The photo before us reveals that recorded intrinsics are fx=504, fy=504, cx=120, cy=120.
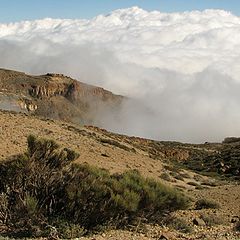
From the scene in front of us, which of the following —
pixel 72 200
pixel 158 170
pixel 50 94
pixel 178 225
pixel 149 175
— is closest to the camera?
pixel 72 200

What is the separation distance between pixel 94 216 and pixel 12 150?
1559 centimetres

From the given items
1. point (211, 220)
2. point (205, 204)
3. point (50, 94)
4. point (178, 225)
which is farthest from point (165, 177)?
point (50, 94)

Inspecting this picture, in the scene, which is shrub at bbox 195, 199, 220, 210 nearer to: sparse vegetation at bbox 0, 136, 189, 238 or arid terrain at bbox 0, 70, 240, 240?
arid terrain at bbox 0, 70, 240, 240

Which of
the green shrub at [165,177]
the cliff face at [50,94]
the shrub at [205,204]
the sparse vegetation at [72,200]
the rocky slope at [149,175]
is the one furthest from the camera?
the cliff face at [50,94]

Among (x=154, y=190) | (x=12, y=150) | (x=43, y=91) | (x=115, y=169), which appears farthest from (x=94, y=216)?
(x=43, y=91)

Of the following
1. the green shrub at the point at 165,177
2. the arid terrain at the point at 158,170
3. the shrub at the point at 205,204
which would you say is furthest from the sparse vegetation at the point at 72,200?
the green shrub at the point at 165,177

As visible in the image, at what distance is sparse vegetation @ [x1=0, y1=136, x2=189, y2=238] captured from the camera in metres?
15.2

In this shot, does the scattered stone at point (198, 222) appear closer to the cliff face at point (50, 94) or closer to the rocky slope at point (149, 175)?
the rocky slope at point (149, 175)

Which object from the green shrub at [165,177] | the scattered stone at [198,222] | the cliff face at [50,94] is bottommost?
the scattered stone at [198,222]

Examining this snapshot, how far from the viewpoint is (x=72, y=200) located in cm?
1556

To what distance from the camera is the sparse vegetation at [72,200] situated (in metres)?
15.2

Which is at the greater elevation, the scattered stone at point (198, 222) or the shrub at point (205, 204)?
the shrub at point (205, 204)

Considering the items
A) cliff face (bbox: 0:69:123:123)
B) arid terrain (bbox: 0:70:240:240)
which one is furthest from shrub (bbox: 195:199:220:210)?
cliff face (bbox: 0:69:123:123)

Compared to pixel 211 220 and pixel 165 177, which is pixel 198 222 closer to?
pixel 211 220
